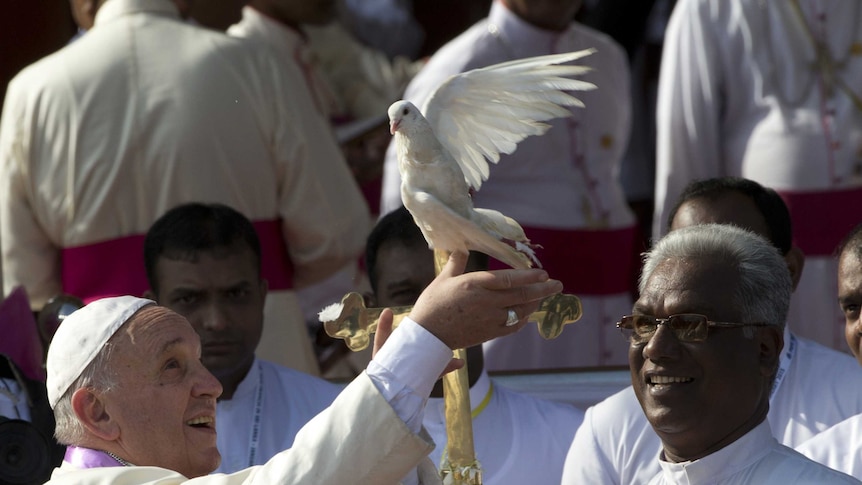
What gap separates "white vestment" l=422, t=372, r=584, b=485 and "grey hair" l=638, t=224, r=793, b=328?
113 centimetres

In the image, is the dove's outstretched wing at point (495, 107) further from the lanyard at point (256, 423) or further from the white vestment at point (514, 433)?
the lanyard at point (256, 423)

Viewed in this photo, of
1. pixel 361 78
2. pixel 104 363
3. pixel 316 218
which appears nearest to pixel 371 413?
pixel 104 363

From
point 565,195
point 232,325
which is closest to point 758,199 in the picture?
point 232,325

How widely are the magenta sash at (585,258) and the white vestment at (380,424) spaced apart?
2.89 metres

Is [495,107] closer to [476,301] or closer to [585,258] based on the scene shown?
[476,301]

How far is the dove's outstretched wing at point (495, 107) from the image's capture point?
3.06 meters

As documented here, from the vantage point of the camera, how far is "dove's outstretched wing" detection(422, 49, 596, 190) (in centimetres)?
306

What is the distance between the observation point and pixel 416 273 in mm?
4465

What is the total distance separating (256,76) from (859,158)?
2078 millimetres

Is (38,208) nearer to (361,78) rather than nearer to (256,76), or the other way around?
(256,76)

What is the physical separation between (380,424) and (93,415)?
0.73 meters

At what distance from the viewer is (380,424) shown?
2.88 metres

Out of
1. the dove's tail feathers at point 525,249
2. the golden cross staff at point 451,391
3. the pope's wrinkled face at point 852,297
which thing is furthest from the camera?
the pope's wrinkled face at point 852,297

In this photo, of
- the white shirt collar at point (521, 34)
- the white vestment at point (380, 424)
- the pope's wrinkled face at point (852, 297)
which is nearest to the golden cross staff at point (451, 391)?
the white vestment at point (380, 424)
